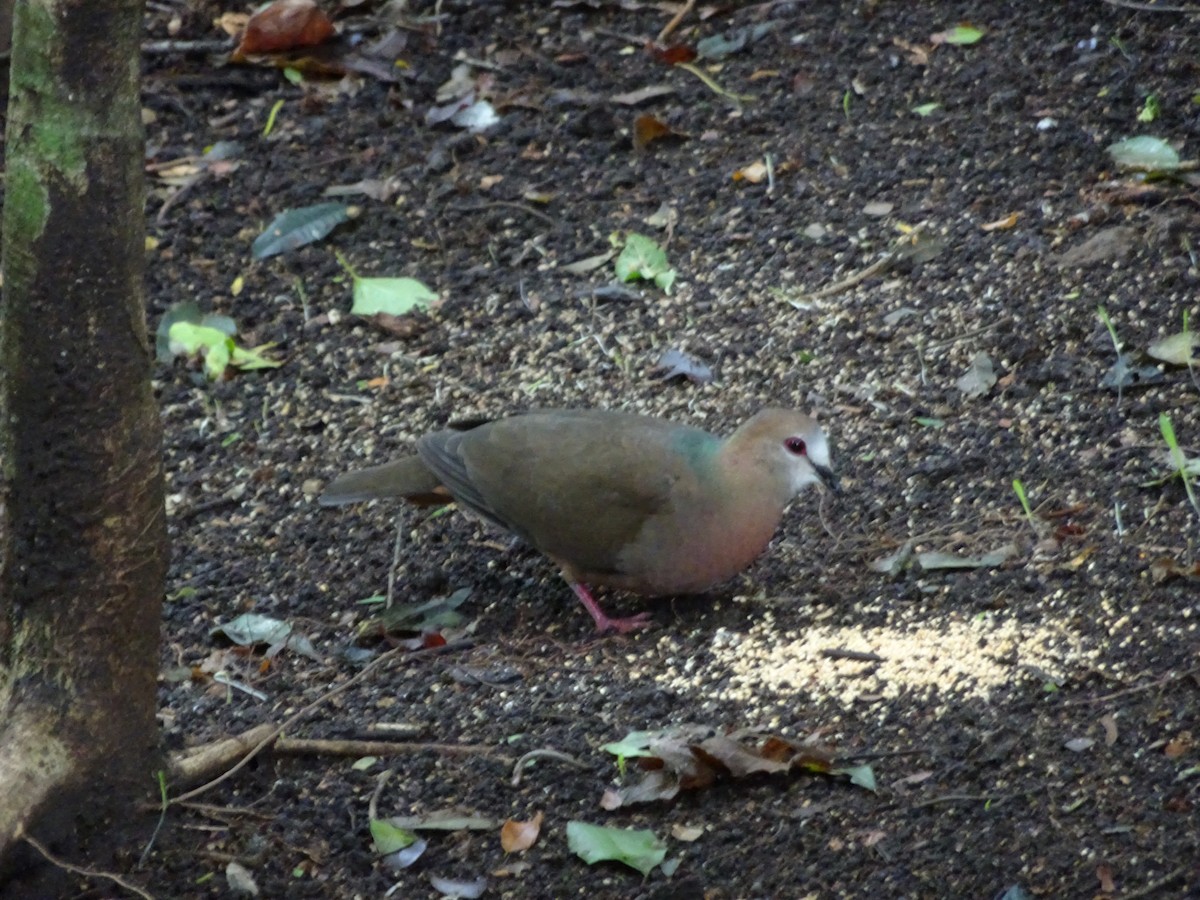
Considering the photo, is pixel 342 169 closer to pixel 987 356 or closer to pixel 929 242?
pixel 929 242

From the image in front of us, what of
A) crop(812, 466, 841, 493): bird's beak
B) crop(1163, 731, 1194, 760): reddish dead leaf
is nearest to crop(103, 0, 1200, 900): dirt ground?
crop(1163, 731, 1194, 760): reddish dead leaf

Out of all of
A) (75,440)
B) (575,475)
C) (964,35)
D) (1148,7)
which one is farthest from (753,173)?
(75,440)

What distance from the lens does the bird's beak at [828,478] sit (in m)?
4.25

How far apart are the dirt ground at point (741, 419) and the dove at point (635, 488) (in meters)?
0.18

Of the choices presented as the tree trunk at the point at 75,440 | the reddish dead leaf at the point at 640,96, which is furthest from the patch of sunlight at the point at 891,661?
the reddish dead leaf at the point at 640,96

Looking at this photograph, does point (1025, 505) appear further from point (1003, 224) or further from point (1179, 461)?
point (1003, 224)

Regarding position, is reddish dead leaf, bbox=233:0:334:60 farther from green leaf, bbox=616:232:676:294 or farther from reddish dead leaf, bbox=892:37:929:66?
reddish dead leaf, bbox=892:37:929:66

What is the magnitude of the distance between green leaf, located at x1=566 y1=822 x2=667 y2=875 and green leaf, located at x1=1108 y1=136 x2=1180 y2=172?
340 centimetres

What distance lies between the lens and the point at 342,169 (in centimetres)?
621

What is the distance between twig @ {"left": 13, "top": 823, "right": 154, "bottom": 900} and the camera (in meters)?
2.75

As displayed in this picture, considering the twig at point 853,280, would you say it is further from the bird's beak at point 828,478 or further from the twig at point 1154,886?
the twig at point 1154,886

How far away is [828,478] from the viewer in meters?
4.27

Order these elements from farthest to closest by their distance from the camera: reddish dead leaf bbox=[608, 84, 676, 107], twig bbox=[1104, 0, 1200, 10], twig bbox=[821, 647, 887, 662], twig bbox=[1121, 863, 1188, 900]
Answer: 1. reddish dead leaf bbox=[608, 84, 676, 107]
2. twig bbox=[1104, 0, 1200, 10]
3. twig bbox=[821, 647, 887, 662]
4. twig bbox=[1121, 863, 1188, 900]

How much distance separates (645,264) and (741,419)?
896 millimetres
